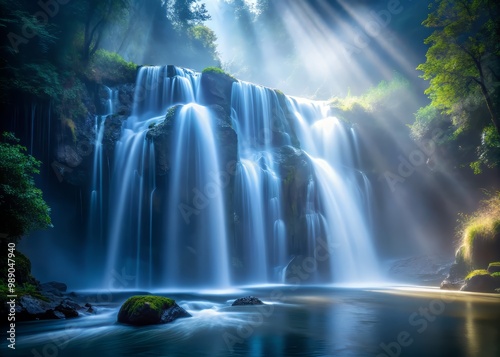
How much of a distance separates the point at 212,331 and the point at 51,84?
1670cm

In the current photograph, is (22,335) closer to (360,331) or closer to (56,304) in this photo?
(56,304)

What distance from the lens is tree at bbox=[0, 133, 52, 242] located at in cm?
1118

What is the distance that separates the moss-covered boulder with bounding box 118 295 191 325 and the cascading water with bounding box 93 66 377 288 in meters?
8.90

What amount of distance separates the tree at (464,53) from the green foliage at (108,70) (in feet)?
64.9

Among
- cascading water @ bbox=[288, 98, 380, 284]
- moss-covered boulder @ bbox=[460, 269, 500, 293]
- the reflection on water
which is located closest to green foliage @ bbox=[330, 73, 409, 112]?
cascading water @ bbox=[288, 98, 380, 284]

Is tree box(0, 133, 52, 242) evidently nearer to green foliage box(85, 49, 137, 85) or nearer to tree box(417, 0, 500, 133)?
green foliage box(85, 49, 137, 85)

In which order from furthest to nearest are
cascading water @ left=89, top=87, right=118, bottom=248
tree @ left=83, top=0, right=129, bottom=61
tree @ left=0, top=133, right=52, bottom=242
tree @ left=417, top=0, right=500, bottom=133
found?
tree @ left=83, top=0, right=129, bottom=61 < cascading water @ left=89, top=87, right=118, bottom=248 < tree @ left=417, top=0, right=500, bottom=133 < tree @ left=0, top=133, right=52, bottom=242

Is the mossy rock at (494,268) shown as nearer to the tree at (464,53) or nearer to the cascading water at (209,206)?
the tree at (464,53)

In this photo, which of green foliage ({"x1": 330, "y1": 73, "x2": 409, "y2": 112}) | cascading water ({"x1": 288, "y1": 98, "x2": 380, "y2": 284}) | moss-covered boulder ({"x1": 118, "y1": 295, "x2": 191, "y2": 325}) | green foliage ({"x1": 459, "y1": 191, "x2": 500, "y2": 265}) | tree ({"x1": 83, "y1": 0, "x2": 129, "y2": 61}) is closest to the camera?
moss-covered boulder ({"x1": 118, "y1": 295, "x2": 191, "y2": 325})

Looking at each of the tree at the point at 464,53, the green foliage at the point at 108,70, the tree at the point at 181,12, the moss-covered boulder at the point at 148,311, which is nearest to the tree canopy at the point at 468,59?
the tree at the point at 464,53

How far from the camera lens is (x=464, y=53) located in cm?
1739

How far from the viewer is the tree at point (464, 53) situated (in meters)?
16.8

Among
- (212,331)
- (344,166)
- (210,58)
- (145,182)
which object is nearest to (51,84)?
(145,182)

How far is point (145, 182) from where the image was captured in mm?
19562
